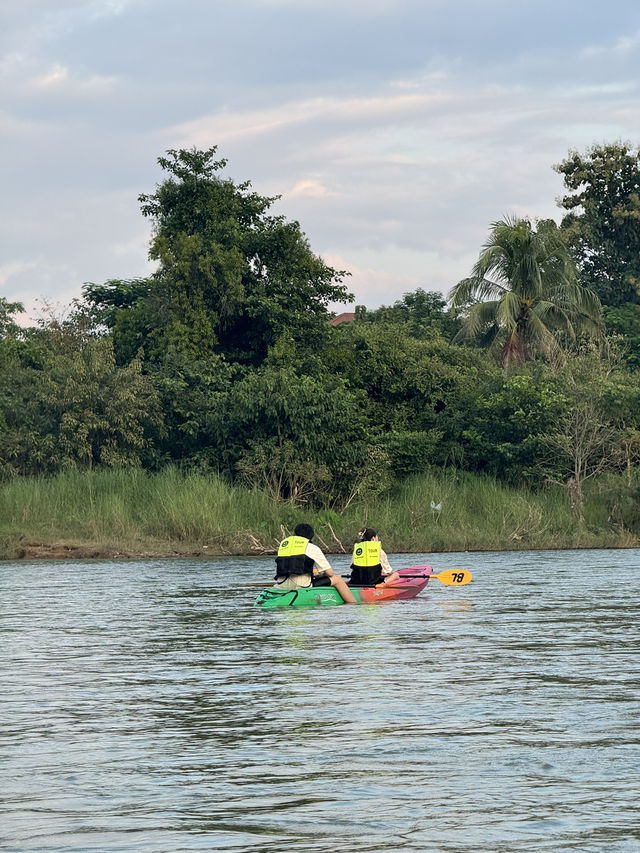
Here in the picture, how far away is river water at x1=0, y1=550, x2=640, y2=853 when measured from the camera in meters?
7.64

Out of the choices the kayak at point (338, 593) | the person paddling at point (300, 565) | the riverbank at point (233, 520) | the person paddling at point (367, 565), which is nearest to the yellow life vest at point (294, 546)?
the person paddling at point (300, 565)

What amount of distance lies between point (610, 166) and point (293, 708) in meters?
49.5

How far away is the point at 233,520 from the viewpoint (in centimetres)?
3666

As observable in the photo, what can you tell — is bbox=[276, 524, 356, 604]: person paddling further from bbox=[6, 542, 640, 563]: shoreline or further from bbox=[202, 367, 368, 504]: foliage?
bbox=[202, 367, 368, 504]: foliage

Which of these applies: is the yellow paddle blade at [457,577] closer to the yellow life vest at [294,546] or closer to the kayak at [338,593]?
the kayak at [338,593]

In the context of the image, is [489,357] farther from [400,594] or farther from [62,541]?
[400,594]

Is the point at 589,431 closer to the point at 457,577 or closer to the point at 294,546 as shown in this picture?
the point at 457,577

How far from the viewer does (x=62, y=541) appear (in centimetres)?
3603

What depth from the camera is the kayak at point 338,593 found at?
826 inches

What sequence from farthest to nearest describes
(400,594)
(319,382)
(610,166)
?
A: (610,166), (319,382), (400,594)

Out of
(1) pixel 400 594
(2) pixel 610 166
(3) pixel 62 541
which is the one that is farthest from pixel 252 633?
(2) pixel 610 166

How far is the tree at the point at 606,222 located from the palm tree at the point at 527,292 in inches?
392

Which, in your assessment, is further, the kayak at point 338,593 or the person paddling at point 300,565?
the person paddling at point 300,565

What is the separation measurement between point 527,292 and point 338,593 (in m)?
27.1
